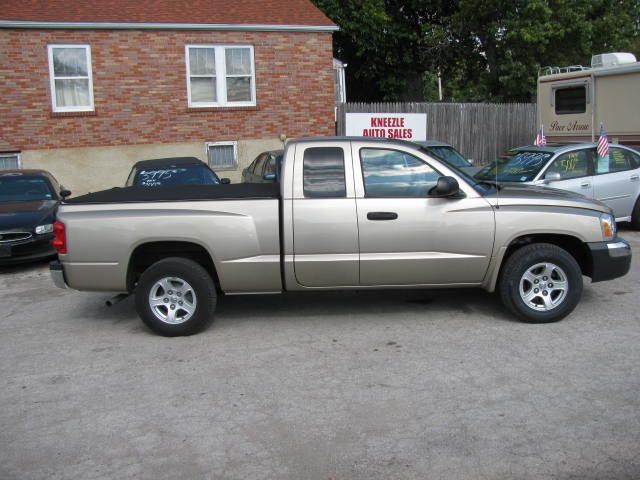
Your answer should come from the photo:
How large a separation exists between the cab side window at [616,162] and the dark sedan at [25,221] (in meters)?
8.18

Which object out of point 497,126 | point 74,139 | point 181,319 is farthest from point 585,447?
point 497,126

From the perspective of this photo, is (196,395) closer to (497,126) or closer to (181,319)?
(181,319)

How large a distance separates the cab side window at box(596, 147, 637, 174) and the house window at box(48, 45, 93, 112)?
1218cm

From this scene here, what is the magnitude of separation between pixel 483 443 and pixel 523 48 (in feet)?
71.0

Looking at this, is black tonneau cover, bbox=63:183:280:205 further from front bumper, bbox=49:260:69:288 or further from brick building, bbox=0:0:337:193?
brick building, bbox=0:0:337:193

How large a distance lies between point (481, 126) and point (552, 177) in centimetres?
1159

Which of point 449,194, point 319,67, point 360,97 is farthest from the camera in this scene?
point 360,97

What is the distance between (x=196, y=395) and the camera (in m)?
4.98

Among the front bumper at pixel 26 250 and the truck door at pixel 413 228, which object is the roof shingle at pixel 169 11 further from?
the truck door at pixel 413 228

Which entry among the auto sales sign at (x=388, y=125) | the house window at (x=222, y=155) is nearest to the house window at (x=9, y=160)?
the house window at (x=222, y=155)

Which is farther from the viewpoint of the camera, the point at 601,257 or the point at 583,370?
the point at 601,257

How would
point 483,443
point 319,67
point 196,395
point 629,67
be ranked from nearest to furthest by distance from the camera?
1. point 483,443
2. point 196,395
3. point 629,67
4. point 319,67

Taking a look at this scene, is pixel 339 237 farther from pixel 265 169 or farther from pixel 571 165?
pixel 265 169

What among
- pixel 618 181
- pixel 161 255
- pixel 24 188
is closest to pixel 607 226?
pixel 161 255
